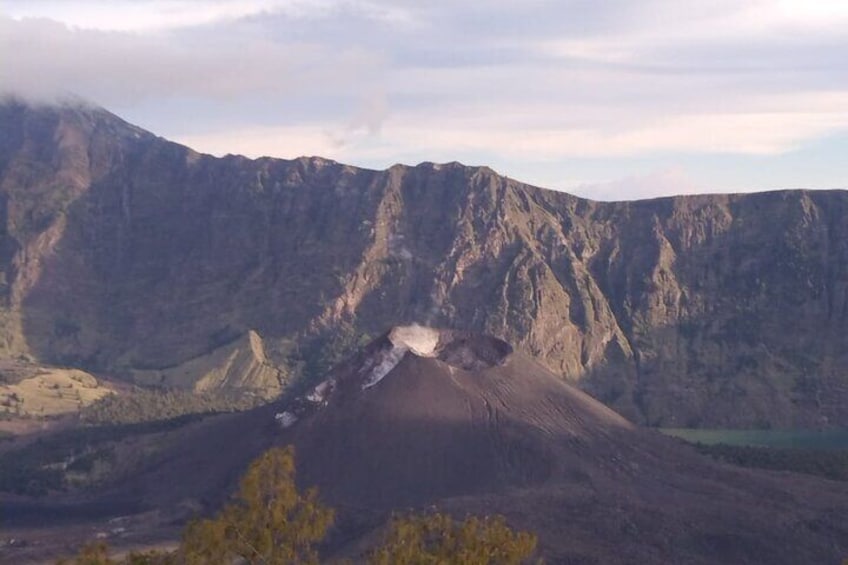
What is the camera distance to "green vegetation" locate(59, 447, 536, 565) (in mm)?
31797

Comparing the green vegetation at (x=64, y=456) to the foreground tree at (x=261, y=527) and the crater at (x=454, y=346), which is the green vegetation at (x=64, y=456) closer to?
the crater at (x=454, y=346)

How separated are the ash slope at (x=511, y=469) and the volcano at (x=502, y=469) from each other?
13 cm

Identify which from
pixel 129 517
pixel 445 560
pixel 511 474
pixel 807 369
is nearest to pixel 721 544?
pixel 511 474

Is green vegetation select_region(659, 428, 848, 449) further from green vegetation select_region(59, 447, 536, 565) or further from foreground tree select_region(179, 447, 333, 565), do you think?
foreground tree select_region(179, 447, 333, 565)

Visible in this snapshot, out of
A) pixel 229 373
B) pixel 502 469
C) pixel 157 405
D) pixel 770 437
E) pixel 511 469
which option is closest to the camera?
pixel 502 469

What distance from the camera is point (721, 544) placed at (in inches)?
2977

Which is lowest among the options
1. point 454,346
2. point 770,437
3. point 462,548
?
point 770,437

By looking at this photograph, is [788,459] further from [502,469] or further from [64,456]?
[64,456]

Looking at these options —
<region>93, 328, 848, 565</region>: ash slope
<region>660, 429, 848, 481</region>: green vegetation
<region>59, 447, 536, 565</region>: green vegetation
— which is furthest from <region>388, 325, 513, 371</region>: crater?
<region>59, 447, 536, 565</region>: green vegetation

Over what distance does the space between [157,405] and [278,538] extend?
130877mm

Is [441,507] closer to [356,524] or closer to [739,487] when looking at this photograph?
[356,524]

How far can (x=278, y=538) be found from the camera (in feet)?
108

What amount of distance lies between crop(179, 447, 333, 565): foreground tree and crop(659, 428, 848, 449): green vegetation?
114132mm

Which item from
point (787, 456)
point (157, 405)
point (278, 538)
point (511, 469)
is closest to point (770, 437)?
point (787, 456)
